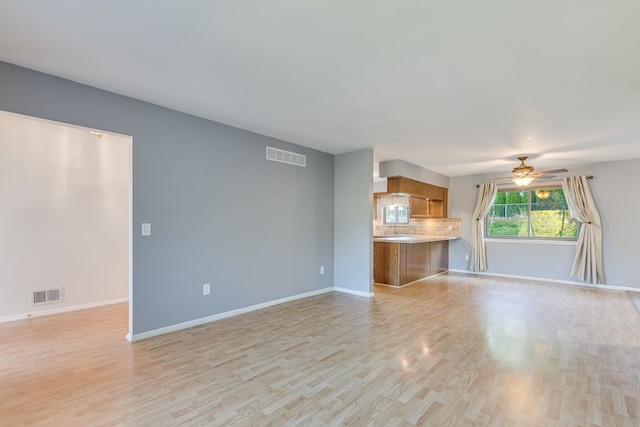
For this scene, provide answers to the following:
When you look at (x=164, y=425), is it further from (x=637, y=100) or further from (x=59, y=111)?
(x=637, y=100)

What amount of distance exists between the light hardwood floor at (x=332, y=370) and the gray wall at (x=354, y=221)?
95cm

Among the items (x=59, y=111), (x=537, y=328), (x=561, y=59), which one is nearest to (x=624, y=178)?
(x=537, y=328)

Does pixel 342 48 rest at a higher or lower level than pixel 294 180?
higher

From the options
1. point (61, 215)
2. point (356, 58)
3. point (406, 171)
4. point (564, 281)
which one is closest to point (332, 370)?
point (356, 58)

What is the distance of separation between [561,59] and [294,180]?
3426mm

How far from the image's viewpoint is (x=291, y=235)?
4.72 meters

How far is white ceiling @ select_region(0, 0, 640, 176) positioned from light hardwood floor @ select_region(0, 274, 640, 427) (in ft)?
8.03

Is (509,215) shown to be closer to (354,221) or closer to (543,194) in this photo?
(543,194)

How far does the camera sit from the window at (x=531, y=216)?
20.8 feet

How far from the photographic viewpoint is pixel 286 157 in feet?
15.3

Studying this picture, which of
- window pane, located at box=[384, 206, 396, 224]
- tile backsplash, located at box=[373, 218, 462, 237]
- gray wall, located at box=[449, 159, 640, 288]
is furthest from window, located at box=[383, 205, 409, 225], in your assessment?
gray wall, located at box=[449, 159, 640, 288]

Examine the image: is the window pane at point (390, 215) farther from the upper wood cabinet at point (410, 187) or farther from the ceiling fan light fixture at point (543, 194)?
the ceiling fan light fixture at point (543, 194)

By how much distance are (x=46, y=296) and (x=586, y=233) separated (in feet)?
29.5

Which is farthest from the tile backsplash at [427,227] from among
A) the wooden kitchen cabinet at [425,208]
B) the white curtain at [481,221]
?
the white curtain at [481,221]
